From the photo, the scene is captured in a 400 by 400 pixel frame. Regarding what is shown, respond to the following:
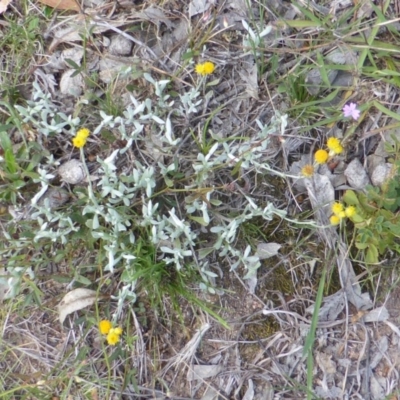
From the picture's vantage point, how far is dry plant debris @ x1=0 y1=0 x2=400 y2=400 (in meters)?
2.09

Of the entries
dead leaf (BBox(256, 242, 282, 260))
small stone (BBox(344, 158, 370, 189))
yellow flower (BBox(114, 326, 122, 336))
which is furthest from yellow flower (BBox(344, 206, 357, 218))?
yellow flower (BBox(114, 326, 122, 336))

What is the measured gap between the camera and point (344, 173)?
2152mm

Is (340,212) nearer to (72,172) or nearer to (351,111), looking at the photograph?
(351,111)

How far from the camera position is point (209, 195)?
2.07 m

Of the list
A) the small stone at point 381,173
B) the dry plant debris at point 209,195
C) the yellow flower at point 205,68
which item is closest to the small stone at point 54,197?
the dry plant debris at point 209,195

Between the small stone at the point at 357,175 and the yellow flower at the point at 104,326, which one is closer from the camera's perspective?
the yellow flower at the point at 104,326

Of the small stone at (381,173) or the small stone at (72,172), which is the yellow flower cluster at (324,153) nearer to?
the small stone at (381,173)

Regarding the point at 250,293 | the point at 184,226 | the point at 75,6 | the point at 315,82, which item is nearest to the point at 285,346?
the point at 250,293

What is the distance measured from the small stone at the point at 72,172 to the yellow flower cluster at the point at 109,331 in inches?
20.9

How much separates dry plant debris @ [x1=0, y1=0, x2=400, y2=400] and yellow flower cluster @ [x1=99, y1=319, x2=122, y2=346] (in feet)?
0.35

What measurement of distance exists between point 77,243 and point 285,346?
87 cm

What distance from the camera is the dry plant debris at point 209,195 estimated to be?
2.09 m

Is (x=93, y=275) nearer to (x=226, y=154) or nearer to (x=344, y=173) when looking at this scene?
(x=226, y=154)

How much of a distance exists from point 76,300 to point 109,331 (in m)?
0.21
